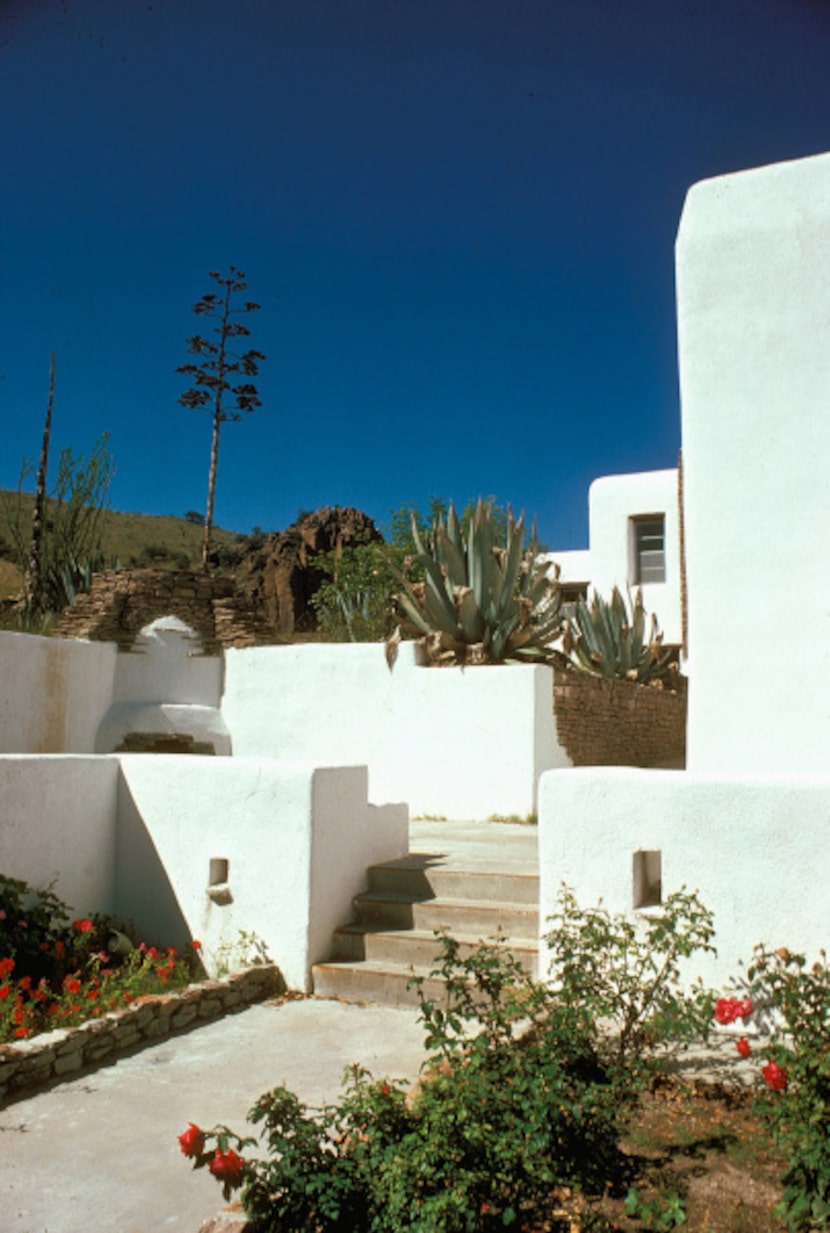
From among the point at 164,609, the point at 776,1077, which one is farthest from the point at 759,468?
the point at 164,609

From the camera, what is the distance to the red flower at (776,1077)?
3178mm

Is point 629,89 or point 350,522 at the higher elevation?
point 350,522

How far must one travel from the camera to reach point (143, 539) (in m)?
44.4

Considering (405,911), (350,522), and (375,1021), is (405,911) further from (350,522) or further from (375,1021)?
(350,522)

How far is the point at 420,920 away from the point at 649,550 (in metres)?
15.2

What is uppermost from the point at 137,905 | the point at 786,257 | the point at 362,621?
the point at 786,257

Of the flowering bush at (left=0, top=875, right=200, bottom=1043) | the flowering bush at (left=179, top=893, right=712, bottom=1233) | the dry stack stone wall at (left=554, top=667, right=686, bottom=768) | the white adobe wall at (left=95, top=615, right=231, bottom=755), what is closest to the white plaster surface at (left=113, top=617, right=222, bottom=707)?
the white adobe wall at (left=95, top=615, right=231, bottom=755)

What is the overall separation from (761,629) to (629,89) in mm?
3766

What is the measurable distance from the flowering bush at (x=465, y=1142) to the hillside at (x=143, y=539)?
100ft

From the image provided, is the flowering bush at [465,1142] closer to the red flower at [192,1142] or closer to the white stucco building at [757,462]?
the red flower at [192,1142]

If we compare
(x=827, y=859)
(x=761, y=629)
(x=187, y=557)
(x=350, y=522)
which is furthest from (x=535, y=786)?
(x=187, y=557)

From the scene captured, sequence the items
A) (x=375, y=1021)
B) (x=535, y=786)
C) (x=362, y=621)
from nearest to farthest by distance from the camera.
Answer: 1. (x=375, y=1021)
2. (x=535, y=786)
3. (x=362, y=621)

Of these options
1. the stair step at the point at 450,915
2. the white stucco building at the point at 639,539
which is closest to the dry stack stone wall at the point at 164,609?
the stair step at the point at 450,915

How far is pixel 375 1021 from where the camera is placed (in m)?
4.98
